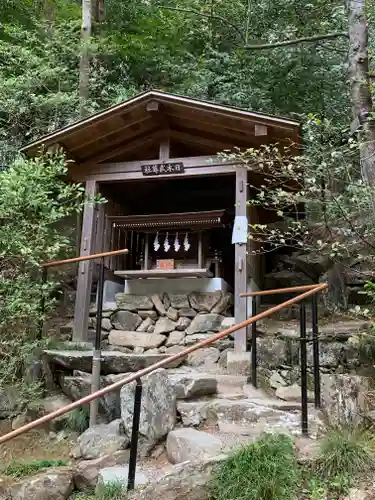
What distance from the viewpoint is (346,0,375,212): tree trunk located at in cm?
486

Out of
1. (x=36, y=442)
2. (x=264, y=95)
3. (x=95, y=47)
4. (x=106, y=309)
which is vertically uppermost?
(x=95, y=47)

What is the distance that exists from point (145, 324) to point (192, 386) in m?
2.69

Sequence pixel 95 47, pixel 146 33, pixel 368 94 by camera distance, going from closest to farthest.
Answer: pixel 368 94
pixel 95 47
pixel 146 33

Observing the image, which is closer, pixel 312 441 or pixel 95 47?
pixel 312 441

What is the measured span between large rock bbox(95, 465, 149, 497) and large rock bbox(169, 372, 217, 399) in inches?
38.0

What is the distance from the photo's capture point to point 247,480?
8.46 ft

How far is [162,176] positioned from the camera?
21.1ft

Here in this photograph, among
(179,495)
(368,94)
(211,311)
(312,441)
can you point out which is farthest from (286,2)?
(179,495)

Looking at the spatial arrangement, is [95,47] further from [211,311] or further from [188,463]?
[188,463]

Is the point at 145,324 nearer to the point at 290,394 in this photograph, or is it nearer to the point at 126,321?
the point at 126,321

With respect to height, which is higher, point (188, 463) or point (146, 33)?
point (146, 33)

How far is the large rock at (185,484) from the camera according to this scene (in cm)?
263

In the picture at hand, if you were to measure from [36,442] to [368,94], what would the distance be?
18.0 feet

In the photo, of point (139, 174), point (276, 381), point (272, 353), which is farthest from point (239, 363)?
point (139, 174)
